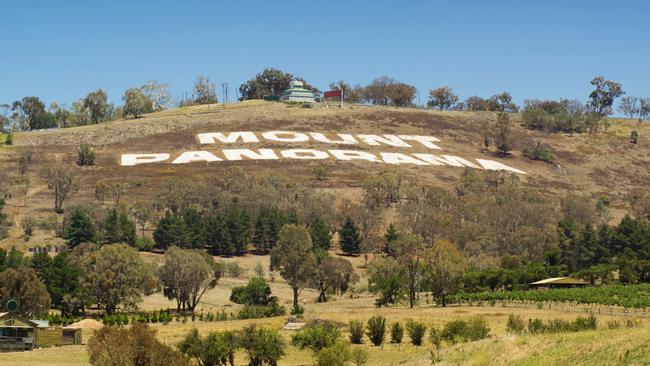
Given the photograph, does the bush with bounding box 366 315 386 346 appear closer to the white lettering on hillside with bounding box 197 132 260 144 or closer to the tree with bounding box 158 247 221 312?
the tree with bounding box 158 247 221 312

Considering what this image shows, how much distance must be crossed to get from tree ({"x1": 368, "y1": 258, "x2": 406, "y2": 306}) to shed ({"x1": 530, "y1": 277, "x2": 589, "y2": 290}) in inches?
444

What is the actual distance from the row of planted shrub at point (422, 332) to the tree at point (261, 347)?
7470mm

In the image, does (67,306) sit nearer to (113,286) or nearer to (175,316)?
(113,286)

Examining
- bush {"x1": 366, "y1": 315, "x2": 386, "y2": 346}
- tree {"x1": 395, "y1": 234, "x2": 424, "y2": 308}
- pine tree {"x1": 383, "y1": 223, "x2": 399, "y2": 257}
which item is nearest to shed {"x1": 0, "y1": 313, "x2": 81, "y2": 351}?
bush {"x1": 366, "y1": 315, "x2": 386, "y2": 346}

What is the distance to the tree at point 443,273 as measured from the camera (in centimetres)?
7838

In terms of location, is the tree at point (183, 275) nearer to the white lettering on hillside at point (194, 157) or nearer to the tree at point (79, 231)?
the tree at point (79, 231)

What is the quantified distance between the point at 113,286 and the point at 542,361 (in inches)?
1864

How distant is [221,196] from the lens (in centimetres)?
12119

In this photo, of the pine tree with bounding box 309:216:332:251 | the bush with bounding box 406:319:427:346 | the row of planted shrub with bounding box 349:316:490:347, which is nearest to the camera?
the row of planted shrub with bounding box 349:316:490:347

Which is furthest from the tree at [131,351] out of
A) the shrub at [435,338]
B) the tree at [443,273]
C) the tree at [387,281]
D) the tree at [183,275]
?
the tree at [443,273]

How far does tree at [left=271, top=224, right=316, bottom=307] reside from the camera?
81.6m

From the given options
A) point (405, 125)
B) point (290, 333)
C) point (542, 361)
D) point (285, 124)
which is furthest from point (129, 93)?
point (542, 361)

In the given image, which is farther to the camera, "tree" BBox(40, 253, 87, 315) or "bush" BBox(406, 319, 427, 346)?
"tree" BBox(40, 253, 87, 315)

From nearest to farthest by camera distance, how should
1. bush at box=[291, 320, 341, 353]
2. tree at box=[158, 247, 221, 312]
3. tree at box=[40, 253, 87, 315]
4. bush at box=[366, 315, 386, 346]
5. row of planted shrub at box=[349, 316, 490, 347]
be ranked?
1. row of planted shrub at box=[349, 316, 490, 347]
2. bush at box=[291, 320, 341, 353]
3. bush at box=[366, 315, 386, 346]
4. tree at box=[40, 253, 87, 315]
5. tree at box=[158, 247, 221, 312]
